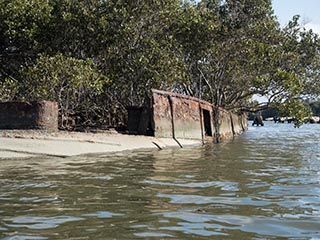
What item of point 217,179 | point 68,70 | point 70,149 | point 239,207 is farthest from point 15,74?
point 239,207

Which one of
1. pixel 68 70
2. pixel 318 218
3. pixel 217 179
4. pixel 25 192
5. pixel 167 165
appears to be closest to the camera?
pixel 318 218

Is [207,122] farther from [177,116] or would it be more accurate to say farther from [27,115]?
[27,115]

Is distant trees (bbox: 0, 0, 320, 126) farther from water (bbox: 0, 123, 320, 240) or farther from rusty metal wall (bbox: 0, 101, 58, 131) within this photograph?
water (bbox: 0, 123, 320, 240)

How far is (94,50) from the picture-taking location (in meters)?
18.5

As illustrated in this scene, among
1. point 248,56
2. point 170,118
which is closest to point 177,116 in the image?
point 170,118

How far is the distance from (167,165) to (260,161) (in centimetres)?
251

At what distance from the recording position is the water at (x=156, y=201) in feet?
13.6

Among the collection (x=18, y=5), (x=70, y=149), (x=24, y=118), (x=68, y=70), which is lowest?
(x=70, y=149)

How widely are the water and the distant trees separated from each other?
650cm

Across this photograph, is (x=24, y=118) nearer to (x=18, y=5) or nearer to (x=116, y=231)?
(x=18, y=5)

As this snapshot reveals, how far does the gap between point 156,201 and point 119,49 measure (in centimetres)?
1349

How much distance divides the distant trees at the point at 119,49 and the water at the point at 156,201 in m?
6.50

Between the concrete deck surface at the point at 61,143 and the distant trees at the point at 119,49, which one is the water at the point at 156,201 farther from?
the distant trees at the point at 119,49

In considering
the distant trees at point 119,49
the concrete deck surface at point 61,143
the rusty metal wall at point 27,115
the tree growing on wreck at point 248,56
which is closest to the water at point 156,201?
the concrete deck surface at point 61,143
